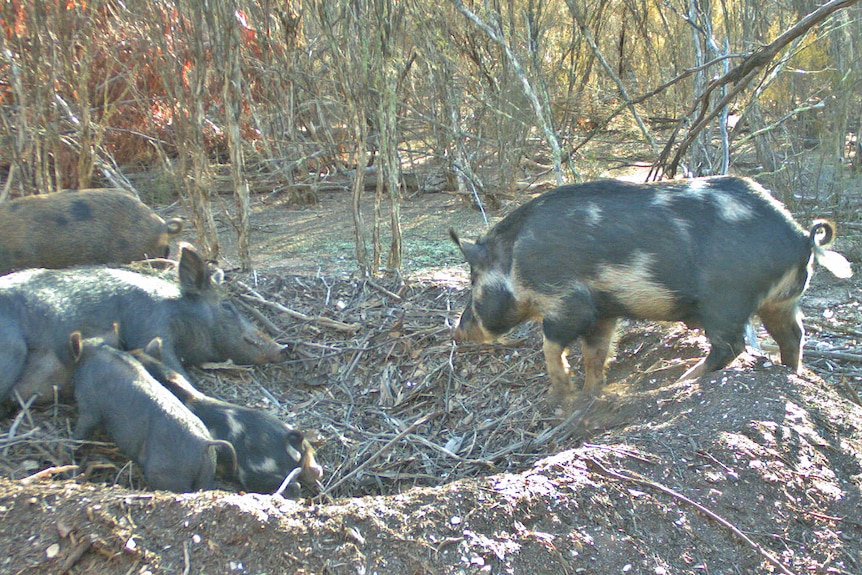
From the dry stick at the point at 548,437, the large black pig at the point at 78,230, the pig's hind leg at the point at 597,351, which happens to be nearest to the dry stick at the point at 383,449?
the dry stick at the point at 548,437

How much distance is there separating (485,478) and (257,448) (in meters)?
1.21

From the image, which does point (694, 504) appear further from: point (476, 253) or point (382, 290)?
point (382, 290)

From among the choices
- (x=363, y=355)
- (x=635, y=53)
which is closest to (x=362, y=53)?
(x=363, y=355)

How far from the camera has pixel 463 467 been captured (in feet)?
13.5

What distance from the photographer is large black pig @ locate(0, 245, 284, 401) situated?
14.0 ft

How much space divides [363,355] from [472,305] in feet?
2.55

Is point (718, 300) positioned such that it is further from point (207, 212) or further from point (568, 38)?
point (568, 38)

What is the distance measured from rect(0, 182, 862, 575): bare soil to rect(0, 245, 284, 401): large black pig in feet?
0.53

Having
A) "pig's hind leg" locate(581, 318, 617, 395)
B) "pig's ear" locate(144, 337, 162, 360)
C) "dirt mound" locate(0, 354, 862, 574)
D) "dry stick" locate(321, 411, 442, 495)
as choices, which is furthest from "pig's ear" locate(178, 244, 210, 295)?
"pig's hind leg" locate(581, 318, 617, 395)

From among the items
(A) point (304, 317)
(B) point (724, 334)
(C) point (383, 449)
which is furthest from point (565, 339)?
(A) point (304, 317)

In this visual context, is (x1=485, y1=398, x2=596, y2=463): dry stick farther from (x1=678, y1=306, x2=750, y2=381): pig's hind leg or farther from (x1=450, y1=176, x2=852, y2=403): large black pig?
(x1=678, y1=306, x2=750, y2=381): pig's hind leg

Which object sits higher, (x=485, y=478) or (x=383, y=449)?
(x=485, y=478)

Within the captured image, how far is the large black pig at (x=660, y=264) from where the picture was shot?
4.11 m

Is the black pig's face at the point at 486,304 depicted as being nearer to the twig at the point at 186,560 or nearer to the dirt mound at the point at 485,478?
the dirt mound at the point at 485,478
